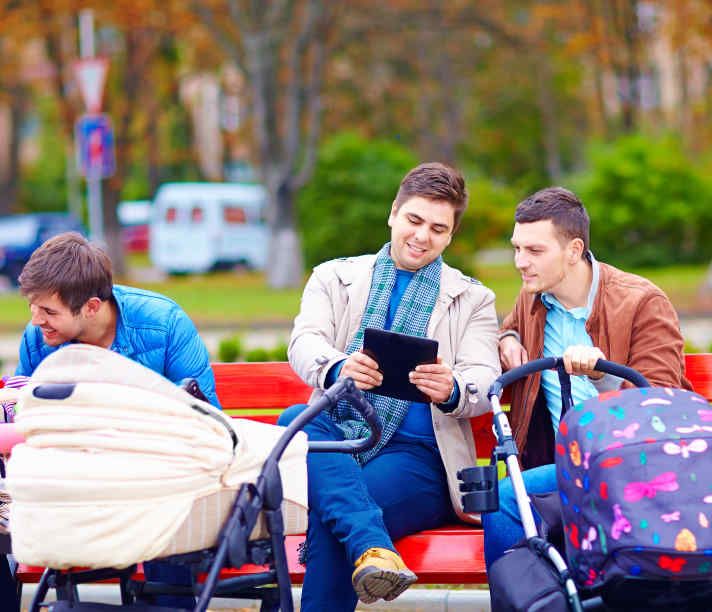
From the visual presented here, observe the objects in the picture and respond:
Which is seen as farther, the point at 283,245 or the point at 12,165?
the point at 12,165

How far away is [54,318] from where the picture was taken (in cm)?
426

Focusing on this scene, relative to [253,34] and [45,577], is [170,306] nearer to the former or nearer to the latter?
[45,577]

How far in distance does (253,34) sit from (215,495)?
20.3m

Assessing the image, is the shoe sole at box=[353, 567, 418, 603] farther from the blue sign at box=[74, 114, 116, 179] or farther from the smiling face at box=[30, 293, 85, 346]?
the blue sign at box=[74, 114, 116, 179]

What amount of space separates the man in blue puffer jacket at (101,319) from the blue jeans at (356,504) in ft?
1.36

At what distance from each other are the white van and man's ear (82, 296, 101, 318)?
29.3m

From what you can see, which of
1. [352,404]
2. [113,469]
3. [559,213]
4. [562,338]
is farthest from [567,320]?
[113,469]

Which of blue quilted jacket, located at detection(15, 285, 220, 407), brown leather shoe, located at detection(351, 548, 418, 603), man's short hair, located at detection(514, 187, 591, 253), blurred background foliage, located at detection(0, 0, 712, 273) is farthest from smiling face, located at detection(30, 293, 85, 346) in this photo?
blurred background foliage, located at detection(0, 0, 712, 273)

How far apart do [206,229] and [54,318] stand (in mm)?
29938

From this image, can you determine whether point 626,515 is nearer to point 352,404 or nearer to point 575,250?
point 352,404

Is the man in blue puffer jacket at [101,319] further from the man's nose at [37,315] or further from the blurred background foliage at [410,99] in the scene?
the blurred background foliage at [410,99]

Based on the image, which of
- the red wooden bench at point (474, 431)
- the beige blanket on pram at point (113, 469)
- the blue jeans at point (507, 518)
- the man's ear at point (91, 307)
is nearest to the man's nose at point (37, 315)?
the man's ear at point (91, 307)

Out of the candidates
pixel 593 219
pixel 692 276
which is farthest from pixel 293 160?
pixel 692 276

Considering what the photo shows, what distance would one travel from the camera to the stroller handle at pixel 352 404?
384 centimetres
